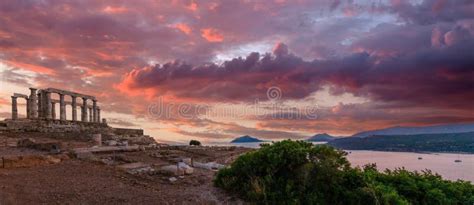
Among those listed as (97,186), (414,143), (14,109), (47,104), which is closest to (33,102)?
(47,104)

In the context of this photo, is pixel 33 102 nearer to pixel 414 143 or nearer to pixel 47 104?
pixel 47 104

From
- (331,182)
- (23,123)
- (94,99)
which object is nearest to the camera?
(331,182)

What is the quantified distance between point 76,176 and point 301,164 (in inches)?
256

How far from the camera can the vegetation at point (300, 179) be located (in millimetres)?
9805

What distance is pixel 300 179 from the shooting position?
1016 cm

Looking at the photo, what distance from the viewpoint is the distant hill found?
245ft

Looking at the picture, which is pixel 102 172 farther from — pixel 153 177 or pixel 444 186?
pixel 444 186

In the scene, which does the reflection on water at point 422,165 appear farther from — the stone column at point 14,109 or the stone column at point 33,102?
the stone column at point 14,109

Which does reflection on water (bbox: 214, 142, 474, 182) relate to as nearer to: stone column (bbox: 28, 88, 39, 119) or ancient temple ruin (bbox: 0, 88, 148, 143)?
ancient temple ruin (bbox: 0, 88, 148, 143)

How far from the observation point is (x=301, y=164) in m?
10.4

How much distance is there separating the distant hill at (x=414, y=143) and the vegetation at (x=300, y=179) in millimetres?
61237

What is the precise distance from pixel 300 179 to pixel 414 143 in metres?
84.8

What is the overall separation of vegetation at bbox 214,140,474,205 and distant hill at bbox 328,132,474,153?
61237mm

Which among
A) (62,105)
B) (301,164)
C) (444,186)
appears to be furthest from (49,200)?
(62,105)
